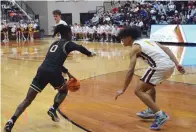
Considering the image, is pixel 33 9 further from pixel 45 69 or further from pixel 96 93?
pixel 45 69

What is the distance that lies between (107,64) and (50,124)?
7.19 m

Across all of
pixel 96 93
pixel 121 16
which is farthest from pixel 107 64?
pixel 121 16

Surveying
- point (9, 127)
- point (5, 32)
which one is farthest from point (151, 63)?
point (5, 32)

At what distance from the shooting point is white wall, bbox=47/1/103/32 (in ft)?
113

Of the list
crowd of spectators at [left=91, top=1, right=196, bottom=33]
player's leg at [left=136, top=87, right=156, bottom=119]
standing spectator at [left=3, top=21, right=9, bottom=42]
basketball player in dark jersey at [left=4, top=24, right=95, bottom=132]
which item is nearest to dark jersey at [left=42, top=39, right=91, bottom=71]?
basketball player in dark jersey at [left=4, top=24, right=95, bottom=132]

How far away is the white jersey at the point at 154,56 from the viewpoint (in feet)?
17.0

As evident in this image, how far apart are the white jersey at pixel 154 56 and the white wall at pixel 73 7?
98.2ft

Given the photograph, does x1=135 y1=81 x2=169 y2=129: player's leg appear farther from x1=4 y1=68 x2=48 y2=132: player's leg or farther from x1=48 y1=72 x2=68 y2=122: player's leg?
x1=4 y1=68 x2=48 y2=132: player's leg

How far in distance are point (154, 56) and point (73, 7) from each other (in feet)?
99.3

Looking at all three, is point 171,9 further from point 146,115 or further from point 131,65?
point 131,65

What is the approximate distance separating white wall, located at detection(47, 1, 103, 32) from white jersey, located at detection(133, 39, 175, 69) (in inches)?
1179

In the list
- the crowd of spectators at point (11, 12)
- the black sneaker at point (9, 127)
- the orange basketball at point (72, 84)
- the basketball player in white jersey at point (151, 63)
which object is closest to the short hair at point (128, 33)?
the basketball player in white jersey at point (151, 63)

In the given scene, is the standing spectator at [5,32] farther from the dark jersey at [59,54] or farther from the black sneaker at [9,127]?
the black sneaker at [9,127]

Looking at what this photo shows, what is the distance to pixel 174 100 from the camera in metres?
7.05
